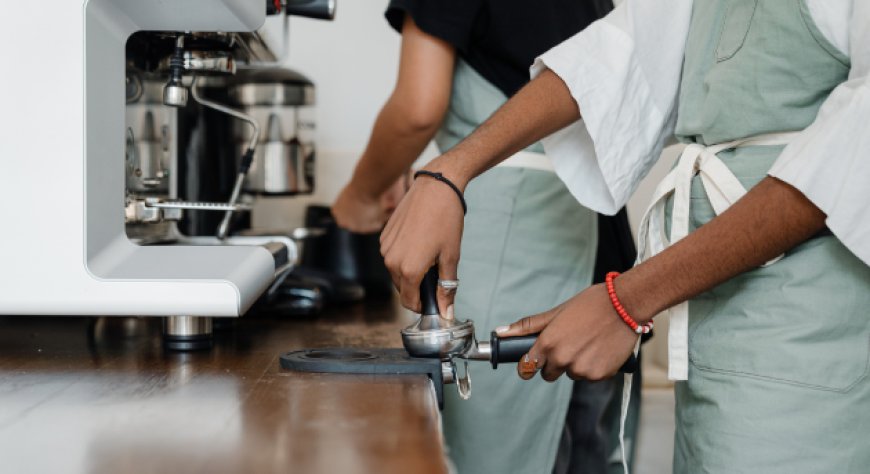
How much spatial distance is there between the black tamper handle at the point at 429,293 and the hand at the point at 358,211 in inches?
27.3

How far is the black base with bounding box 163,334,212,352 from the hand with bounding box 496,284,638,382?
0.96ft

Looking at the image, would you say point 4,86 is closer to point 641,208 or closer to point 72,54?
point 72,54

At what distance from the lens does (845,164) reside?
715 millimetres

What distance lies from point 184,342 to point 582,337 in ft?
1.21

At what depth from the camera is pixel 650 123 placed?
0.97 m

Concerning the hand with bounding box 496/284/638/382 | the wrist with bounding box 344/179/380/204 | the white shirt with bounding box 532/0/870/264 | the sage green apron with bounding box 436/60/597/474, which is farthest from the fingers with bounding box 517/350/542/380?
the wrist with bounding box 344/179/380/204

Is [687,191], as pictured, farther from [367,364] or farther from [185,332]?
[185,332]

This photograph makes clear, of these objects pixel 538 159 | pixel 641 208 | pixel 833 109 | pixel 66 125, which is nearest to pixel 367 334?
pixel 538 159

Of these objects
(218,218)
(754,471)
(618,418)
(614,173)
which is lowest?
(618,418)

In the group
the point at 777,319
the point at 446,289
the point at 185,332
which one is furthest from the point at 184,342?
the point at 777,319

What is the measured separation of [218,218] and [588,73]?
739 millimetres

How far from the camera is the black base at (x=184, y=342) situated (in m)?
0.91

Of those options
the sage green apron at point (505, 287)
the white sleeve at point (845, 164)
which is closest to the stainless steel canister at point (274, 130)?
the sage green apron at point (505, 287)

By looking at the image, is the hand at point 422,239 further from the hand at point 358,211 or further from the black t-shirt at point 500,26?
the hand at point 358,211
